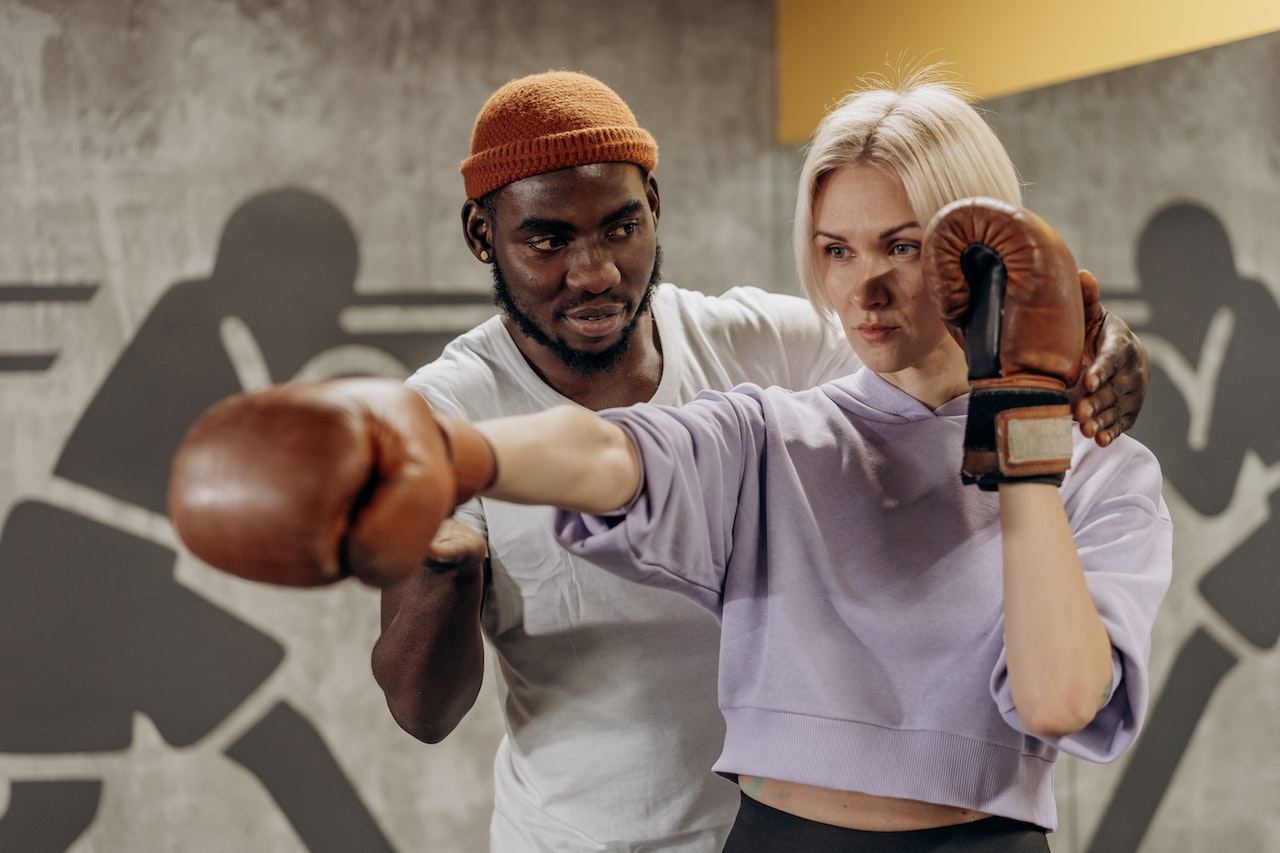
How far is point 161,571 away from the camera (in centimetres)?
298

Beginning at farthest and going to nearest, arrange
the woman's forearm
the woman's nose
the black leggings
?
the woman's nose → the black leggings → the woman's forearm

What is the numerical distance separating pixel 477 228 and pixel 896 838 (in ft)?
3.28

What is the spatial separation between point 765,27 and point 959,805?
2.87m

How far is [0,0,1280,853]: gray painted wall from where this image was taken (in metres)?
2.60

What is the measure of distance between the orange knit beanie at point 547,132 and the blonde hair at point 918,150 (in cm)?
36

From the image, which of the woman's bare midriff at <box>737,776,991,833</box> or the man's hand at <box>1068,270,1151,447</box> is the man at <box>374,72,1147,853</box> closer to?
the woman's bare midriff at <box>737,776,991,833</box>

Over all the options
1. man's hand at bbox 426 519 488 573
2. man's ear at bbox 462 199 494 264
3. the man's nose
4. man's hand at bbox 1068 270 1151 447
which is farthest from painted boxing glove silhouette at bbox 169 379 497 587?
man's ear at bbox 462 199 494 264

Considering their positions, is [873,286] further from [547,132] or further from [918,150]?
[547,132]

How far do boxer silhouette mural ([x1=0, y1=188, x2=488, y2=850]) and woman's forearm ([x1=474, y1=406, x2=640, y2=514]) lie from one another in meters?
2.30

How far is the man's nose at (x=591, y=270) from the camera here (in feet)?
4.97

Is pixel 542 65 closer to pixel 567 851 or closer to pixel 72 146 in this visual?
pixel 72 146

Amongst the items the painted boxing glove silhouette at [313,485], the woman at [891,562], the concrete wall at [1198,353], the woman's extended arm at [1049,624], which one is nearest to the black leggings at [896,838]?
the woman at [891,562]

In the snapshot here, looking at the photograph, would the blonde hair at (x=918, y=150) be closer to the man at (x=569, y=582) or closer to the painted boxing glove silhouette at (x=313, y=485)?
the man at (x=569, y=582)

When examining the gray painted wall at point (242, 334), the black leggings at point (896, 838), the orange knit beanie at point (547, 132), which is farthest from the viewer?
the gray painted wall at point (242, 334)
